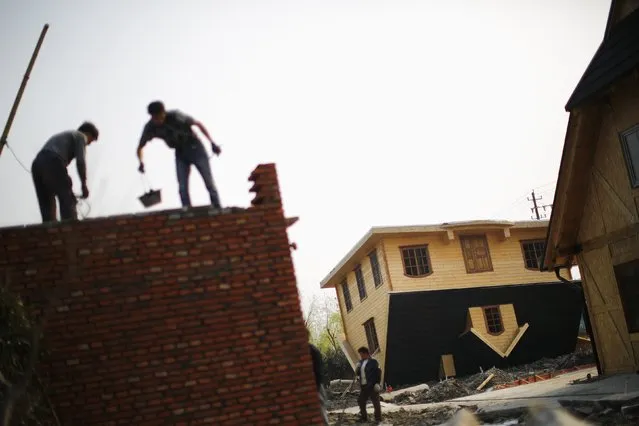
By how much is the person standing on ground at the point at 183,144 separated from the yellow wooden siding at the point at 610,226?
9092 mm

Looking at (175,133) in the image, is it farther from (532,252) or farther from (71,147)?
(532,252)

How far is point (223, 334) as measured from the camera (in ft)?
26.6

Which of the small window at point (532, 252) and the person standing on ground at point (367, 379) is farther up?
the small window at point (532, 252)

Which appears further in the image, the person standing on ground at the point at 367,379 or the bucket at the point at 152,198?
the person standing on ground at the point at 367,379

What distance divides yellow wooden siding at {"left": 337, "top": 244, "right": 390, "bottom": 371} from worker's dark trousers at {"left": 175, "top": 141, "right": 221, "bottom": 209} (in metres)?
17.7

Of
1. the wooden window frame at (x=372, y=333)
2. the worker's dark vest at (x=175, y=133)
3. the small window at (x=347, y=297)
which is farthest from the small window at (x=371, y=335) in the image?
the worker's dark vest at (x=175, y=133)

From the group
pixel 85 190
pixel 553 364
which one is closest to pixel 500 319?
pixel 553 364

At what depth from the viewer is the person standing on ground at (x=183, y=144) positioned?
30.4 feet

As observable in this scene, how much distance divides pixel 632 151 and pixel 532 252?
16.8m

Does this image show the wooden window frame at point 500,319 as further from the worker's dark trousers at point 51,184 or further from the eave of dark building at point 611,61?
the worker's dark trousers at point 51,184

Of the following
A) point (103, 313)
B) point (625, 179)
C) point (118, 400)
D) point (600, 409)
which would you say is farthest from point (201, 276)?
point (625, 179)

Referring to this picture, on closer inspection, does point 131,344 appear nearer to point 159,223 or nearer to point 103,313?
point 103,313

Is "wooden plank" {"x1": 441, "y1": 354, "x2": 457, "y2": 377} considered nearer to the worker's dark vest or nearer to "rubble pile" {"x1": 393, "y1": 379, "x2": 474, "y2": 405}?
"rubble pile" {"x1": 393, "y1": 379, "x2": 474, "y2": 405}

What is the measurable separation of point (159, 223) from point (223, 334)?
1.69 metres
